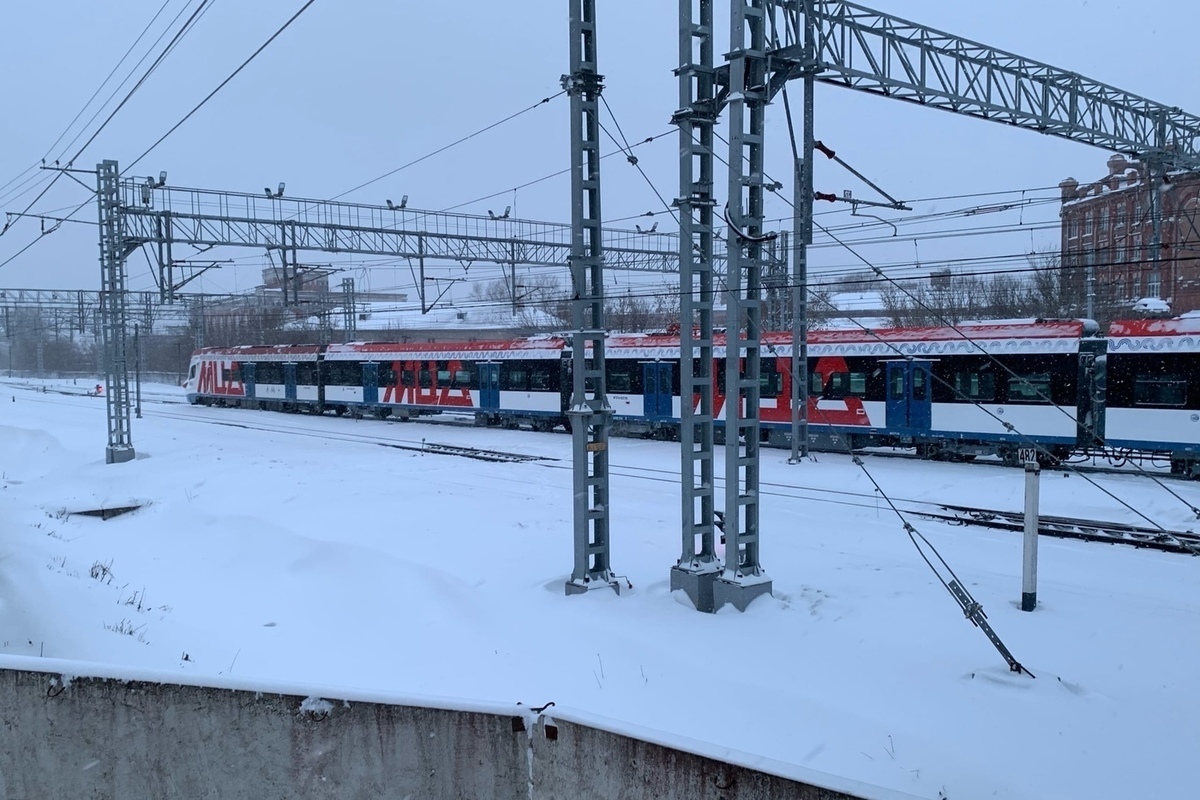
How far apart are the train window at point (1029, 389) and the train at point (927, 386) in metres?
0.03

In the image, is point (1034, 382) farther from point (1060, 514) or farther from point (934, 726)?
point (934, 726)

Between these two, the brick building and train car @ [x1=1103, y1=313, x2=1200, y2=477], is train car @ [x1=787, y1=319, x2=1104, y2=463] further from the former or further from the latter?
the brick building

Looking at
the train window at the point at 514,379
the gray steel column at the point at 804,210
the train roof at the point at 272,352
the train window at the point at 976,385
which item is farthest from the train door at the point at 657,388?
the train roof at the point at 272,352

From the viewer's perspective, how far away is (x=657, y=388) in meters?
26.0

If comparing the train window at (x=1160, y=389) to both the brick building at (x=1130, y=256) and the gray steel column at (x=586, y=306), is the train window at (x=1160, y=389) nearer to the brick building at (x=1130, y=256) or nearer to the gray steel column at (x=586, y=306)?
the gray steel column at (x=586, y=306)

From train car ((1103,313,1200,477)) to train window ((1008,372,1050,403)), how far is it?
1124mm

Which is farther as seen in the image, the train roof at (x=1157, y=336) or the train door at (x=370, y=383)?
the train door at (x=370, y=383)

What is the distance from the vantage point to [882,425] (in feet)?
70.5

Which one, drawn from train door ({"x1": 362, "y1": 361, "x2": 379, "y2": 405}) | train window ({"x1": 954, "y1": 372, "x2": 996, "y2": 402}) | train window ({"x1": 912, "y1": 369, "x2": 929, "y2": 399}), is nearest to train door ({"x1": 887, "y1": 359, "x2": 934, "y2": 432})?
train window ({"x1": 912, "y1": 369, "x2": 929, "y2": 399})

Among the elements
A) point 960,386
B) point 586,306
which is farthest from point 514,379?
point 586,306

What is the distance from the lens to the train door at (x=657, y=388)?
25797 millimetres

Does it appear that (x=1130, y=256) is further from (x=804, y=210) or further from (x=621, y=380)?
(x=804, y=210)

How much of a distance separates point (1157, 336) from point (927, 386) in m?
4.64

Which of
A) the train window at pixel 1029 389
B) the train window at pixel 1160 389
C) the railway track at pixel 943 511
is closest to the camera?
the railway track at pixel 943 511
